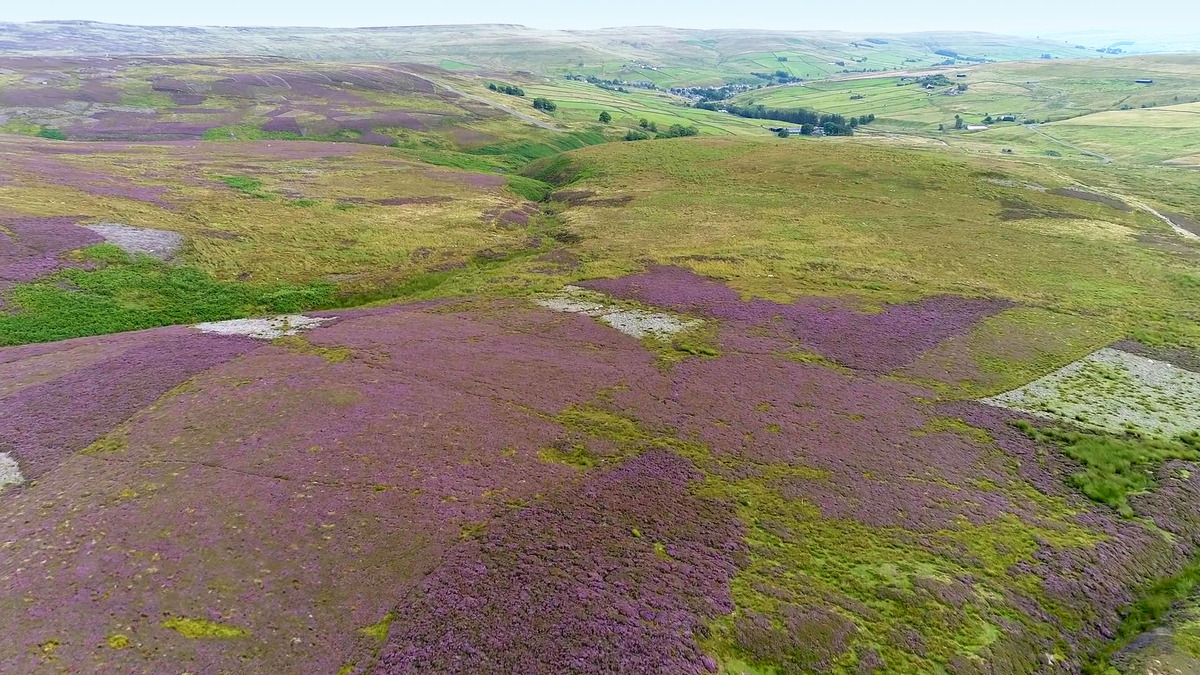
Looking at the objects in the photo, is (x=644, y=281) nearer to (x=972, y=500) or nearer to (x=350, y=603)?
(x=972, y=500)

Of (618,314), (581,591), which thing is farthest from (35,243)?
(581,591)

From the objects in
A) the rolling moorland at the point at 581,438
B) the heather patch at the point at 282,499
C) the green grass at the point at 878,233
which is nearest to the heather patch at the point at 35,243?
the rolling moorland at the point at 581,438

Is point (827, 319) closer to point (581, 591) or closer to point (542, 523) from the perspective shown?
point (542, 523)

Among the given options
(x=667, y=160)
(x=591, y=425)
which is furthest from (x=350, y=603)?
(x=667, y=160)

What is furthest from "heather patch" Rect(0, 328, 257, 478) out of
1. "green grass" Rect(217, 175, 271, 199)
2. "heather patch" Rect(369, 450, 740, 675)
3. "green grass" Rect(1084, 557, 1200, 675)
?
"green grass" Rect(1084, 557, 1200, 675)

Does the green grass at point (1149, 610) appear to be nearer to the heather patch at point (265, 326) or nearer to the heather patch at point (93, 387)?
the heather patch at point (93, 387)

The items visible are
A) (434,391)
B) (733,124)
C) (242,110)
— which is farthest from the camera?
(733,124)
